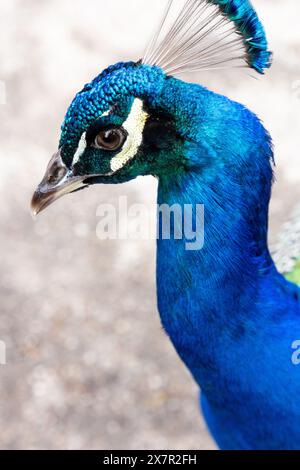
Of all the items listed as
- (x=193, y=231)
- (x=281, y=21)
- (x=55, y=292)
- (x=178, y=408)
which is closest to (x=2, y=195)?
(x=55, y=292)

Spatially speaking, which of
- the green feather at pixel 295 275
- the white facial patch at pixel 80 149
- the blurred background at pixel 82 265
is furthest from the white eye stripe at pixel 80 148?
the blurred background at pixel 82 265

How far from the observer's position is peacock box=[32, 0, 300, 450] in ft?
4.10

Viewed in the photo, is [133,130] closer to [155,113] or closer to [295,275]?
[155,113]

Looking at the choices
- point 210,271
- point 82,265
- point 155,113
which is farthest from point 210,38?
point 82,265

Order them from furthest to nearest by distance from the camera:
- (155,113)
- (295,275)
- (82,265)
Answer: (82,265), (295,275), (155,113)

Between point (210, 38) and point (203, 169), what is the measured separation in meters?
0.24

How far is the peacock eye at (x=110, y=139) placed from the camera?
1.26 m

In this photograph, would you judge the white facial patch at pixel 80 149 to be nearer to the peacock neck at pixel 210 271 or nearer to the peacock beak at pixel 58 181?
the peacock beak at pixel 58 181

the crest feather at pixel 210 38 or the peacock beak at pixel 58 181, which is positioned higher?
the crest feather at pixel 210 38

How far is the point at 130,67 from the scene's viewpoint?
1.26 meters

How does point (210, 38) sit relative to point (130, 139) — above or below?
above

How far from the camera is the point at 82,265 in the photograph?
9.57ft

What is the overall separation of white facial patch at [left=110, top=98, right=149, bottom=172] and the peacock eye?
0.01 metres

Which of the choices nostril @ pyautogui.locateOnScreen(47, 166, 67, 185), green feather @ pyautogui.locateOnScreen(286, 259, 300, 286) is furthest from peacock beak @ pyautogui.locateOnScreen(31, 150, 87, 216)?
green feather @ pyautogui.locateOnScreen(286, 259, 300, 286)
